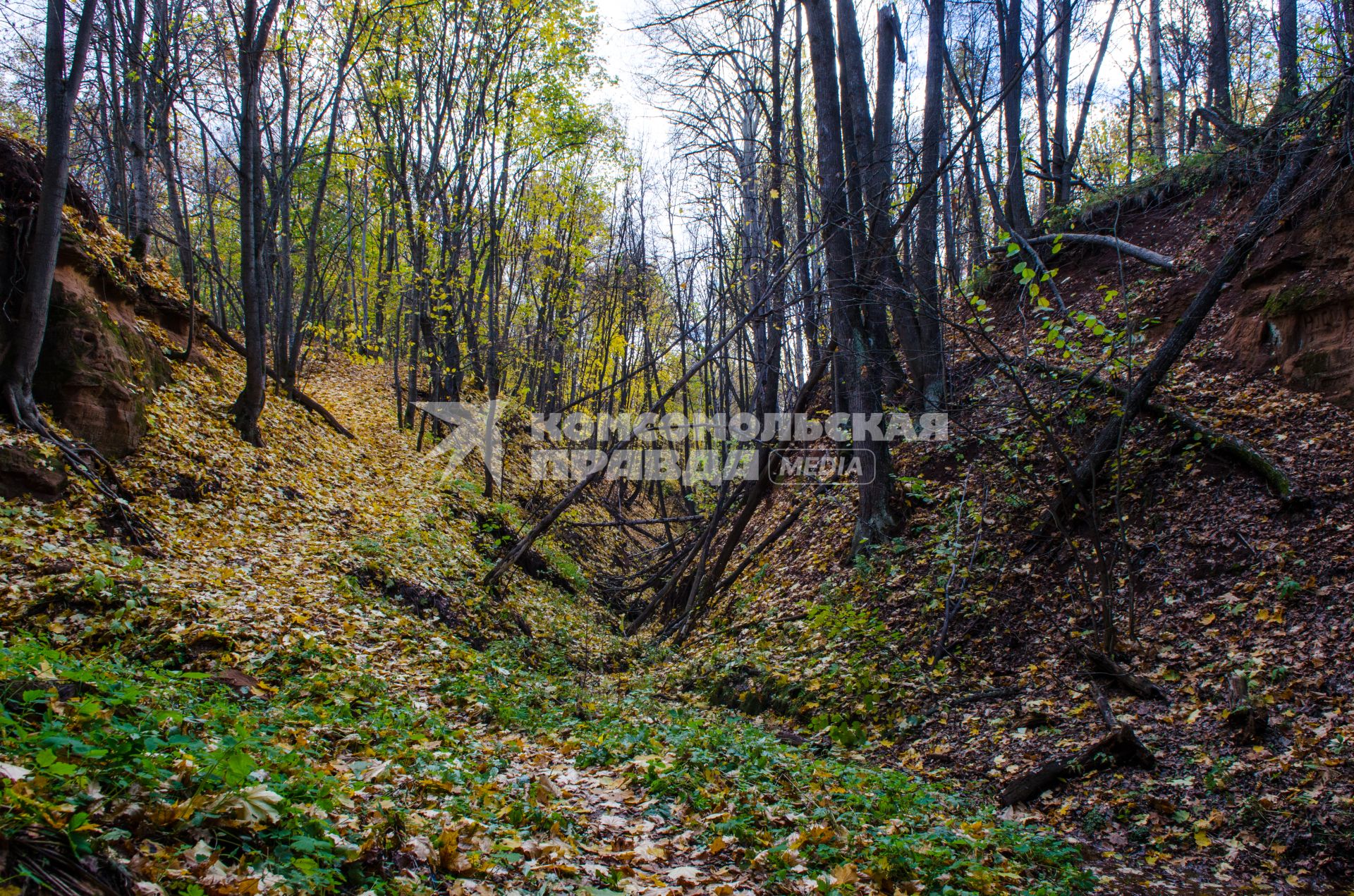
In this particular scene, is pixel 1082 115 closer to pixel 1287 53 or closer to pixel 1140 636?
pixel 1287 53

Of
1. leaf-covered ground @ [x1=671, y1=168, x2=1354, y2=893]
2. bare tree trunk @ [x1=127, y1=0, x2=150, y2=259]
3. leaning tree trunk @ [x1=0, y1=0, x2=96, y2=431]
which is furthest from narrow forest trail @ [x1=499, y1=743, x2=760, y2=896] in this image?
bare tree trunk @ [x1=127, y1=0, x2=150, y2=259]

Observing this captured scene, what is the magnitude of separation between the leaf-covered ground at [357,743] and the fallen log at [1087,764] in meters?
0.32

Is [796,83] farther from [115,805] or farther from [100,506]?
[115,805]

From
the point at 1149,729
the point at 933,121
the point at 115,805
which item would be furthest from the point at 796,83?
the point at 115,805

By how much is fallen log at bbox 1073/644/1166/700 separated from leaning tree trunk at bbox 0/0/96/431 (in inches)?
378

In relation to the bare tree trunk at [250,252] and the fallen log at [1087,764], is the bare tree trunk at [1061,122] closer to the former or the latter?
the fallen log at [1087,764]

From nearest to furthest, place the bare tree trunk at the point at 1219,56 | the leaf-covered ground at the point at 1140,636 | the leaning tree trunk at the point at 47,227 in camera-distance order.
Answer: the leaf-covered ground at the point at 1140,636, the leaning tree trunk at the point at 47,227, the bare tree trunk at the point at 1219,56

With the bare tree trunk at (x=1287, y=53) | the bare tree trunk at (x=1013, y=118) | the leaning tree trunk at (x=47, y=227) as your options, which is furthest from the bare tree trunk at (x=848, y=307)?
the leaning tree trunk at (x=47, y=227)

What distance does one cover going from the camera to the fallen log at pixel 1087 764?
430cm

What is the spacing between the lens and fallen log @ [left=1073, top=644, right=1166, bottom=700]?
Answer: 4859mm

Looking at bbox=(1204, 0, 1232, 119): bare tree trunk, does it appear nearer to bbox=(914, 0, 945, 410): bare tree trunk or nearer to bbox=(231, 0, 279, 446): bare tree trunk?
bbox=(914, 0, 945, 410): bare tree trunk

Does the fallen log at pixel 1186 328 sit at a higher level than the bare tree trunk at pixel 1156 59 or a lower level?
lower

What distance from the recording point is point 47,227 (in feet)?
22.1

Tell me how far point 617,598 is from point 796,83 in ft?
33.6
